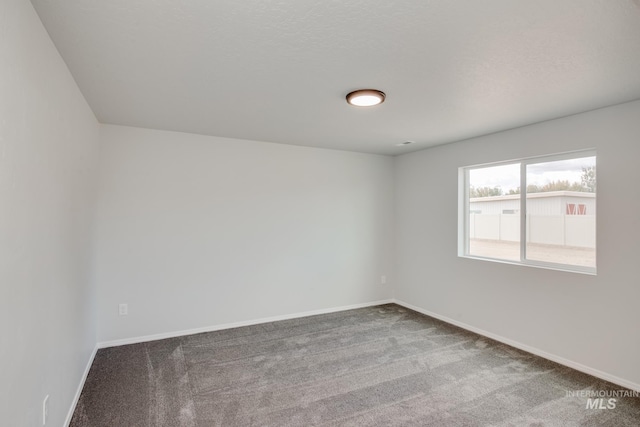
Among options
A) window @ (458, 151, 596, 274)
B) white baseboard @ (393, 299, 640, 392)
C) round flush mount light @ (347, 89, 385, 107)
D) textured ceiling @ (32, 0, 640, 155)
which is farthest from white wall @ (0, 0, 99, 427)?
window @ (458, 151, 596, 274)

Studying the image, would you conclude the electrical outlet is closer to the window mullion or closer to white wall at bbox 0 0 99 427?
white wall at bbox 0 0 99 427

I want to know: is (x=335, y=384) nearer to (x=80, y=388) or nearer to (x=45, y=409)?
(x=45, y=409)

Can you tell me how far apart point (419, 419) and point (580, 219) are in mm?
2438

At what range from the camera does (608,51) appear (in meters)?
1.87

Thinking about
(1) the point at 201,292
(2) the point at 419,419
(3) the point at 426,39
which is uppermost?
(3) the point at 426,39

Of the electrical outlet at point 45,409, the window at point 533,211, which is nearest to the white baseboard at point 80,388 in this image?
the electrical outlet at point 45,409

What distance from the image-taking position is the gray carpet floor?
228cm

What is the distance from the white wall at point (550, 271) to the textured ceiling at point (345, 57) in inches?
12.0

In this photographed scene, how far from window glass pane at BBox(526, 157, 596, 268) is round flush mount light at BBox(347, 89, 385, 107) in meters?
2.10

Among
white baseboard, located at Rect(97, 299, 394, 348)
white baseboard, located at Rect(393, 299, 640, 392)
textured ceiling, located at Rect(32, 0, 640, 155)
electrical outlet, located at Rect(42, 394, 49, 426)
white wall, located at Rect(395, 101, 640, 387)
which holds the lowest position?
white baseboard, located at Rect(97, 299, 394, 348)

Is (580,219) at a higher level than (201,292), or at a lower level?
higher

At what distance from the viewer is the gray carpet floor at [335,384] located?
2279 mm

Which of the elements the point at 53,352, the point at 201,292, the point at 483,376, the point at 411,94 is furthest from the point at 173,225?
the point at 483,376

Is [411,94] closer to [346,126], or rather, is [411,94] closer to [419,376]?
[346,126]
